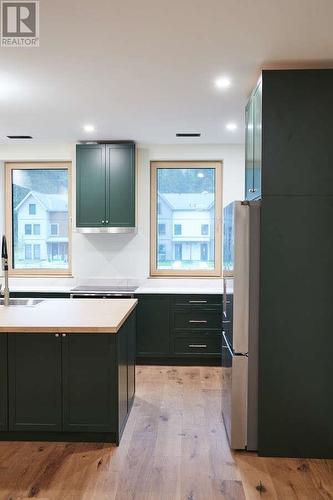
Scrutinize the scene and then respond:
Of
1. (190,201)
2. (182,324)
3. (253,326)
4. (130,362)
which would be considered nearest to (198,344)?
(182,324)

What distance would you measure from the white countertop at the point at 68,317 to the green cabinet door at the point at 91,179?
1571 mm

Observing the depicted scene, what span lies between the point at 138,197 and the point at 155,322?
1621mm

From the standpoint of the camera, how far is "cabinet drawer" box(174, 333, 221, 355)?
4941 mm

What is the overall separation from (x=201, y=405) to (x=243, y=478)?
1182 millimetres

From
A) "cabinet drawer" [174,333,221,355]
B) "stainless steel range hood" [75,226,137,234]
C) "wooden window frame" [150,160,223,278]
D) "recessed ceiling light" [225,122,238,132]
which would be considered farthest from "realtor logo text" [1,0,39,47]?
"cabinet drawer" [174,333,221,355]

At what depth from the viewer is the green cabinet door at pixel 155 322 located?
16.2 feet

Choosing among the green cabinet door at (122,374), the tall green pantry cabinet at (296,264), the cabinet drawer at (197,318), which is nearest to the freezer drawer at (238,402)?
the tall green pantry cabinet at (296,264)

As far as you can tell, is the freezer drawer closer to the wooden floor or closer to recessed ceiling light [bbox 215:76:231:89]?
the wooden floor

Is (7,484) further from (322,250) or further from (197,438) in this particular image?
(322,250)

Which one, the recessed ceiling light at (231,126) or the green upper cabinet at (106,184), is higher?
the recessed ceiling light at (231,126)

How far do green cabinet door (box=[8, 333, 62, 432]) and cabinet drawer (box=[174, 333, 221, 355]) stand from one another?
214 cm

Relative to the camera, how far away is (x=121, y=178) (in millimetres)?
5141

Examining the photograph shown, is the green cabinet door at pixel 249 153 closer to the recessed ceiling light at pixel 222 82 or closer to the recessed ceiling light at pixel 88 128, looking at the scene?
the recessed ceiling light at pixel 222 82

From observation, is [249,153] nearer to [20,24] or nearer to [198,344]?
[20,24]
